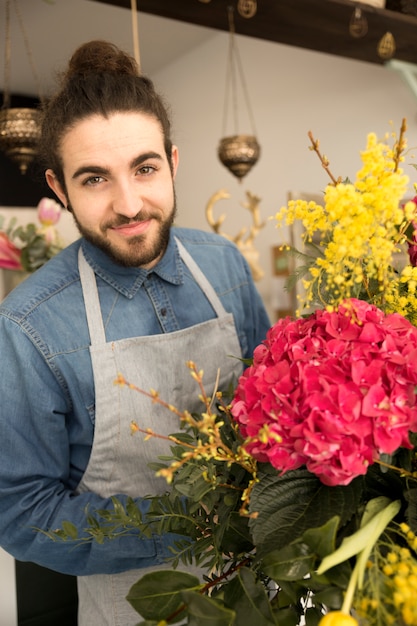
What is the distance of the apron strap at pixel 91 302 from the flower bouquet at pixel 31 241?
74 cm

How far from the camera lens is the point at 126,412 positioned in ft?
3.83

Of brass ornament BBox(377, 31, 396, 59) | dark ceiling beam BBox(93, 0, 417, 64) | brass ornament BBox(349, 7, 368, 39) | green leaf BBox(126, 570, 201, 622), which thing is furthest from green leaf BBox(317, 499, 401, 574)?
brass ornament BBox(377, 31, 396, 59)

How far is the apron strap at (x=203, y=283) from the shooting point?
135 cm

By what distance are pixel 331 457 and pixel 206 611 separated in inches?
6.0

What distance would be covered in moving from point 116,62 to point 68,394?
0.60m

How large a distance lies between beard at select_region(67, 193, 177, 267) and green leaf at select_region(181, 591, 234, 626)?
706 mm

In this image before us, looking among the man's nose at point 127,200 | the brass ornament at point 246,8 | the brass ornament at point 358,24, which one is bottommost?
the man's nose at point 127,200

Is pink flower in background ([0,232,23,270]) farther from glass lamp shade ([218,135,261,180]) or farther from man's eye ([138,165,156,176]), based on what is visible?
glass lamp shade ([218,135,261,180])

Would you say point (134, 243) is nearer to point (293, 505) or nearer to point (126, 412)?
point (126, 412)

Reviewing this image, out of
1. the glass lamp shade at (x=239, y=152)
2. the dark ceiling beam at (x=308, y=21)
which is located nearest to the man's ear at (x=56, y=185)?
the dark ceiling beam at (x=308, y=21)

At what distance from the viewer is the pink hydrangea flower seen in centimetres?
53

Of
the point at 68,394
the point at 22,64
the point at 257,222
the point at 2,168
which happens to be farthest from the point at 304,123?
the point at 68,394

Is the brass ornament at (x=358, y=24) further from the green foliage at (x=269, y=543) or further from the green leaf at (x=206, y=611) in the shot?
the green leaf at (x=206, y=611)

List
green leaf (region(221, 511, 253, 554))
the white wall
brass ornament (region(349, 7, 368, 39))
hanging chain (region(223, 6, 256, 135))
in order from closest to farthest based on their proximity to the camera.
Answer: green leaf (region(221, 511, 253, 554))
brass ornament (region(349, 7, 368, 39))
the white wall
hanging chain (region(223, 6, 256, 135))
